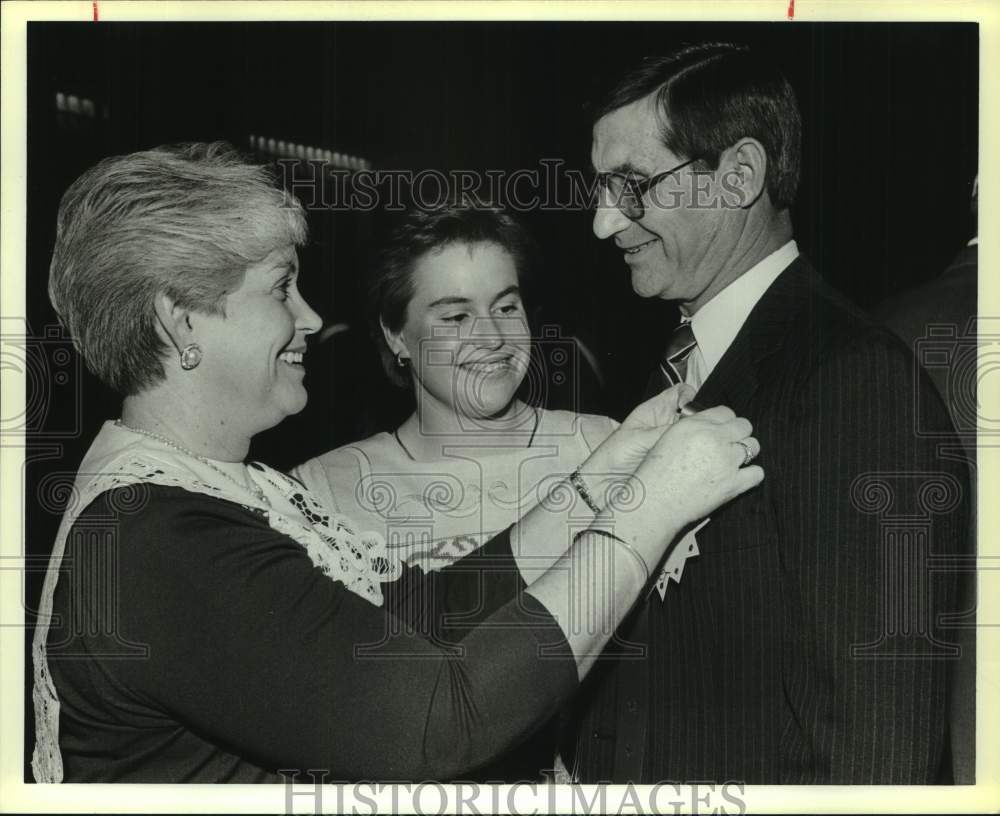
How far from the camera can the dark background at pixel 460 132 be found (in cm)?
252

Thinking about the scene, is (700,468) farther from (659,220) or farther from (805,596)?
(659,220)

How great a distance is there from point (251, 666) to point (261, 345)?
712mm

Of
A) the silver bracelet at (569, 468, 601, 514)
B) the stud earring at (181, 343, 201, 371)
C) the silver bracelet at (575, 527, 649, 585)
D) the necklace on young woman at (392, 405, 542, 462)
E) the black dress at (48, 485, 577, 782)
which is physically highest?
the stud earring at (181, 343, 201, 371)

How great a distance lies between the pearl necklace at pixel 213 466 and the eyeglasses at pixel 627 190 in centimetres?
105

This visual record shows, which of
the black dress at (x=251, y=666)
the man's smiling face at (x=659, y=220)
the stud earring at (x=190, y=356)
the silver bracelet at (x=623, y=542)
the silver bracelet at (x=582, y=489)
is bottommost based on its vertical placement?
the black dress at (x=251, y=666)

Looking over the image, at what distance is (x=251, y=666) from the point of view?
2.09 m

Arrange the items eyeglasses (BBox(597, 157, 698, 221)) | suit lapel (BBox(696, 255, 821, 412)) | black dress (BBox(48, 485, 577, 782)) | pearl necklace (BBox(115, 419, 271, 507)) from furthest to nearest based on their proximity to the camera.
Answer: eyeglasses (BBox(597, 157, 698, 221)) < suit lapel (BBox(696, 255, 821, 412)) < pearl necklace (BBox(115, 419, 271, 507)) < black dress (BBox(48, 485, 577, 782))

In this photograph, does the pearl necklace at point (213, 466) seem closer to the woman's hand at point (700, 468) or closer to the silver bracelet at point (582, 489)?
the silver bracelet at point (582, 489)

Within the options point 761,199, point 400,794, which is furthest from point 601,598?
point 761,199

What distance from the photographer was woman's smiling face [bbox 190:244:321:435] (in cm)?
232

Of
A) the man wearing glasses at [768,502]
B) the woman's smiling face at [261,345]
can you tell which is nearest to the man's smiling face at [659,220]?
the man wearing glasses at [768,502]

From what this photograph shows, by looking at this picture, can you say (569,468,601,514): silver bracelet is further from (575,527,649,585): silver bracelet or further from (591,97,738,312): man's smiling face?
(591,97,738,312): man's smiling face

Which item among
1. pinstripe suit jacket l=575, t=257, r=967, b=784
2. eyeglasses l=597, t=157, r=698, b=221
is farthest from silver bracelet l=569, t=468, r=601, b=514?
eyeglasses l=597, t=157, r=698, b=221

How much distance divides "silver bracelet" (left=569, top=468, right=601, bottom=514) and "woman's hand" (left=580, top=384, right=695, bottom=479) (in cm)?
2
